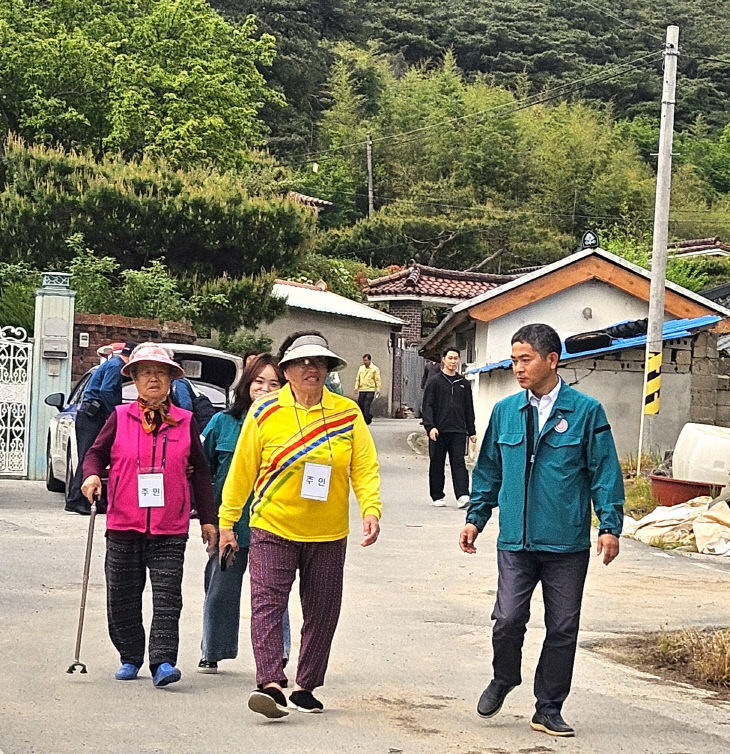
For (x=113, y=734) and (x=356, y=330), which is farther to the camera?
(x=356, y=330)

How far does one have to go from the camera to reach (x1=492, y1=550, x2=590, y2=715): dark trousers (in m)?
6.27

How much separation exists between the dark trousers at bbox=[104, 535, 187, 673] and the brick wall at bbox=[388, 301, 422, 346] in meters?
37.6

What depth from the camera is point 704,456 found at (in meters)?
16.0

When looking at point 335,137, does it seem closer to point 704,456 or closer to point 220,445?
point 704,456

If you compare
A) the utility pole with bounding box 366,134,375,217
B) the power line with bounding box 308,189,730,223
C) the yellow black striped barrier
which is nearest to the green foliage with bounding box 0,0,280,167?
the utility pole with bounding box 366,134,375,217

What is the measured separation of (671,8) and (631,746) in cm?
7596

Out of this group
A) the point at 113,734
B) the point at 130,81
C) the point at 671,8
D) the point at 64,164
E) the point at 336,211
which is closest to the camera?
the point at 113,734

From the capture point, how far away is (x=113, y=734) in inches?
232

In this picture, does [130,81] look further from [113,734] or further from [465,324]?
[113,734]

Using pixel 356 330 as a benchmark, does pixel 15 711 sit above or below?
below

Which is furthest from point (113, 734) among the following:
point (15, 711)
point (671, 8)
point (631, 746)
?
point (671, 8)

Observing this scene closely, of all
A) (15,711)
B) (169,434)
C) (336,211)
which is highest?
(336,211)

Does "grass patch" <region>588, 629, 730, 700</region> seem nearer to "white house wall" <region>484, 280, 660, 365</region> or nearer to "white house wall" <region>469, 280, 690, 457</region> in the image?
"white house wall" <region>469, 280, 690, 457</region>

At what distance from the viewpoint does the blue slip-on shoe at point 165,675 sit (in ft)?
22.5
